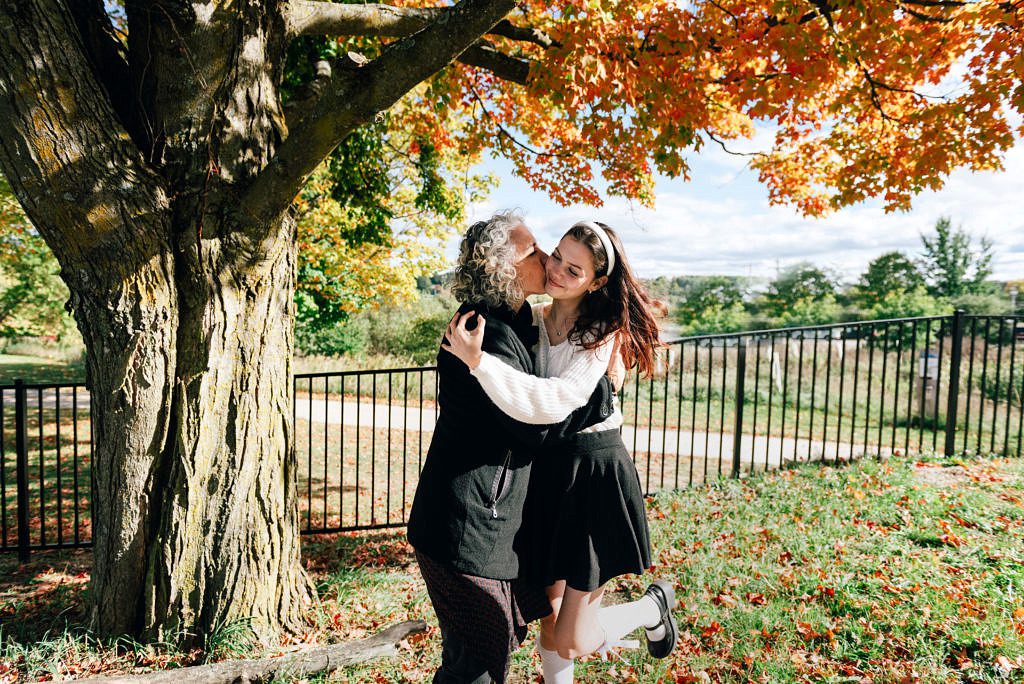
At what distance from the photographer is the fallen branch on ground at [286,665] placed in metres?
2.90

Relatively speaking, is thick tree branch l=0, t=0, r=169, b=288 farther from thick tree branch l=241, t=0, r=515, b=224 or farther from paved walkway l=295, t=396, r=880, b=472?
paved walkway l=295, t=396, r=880, b=472

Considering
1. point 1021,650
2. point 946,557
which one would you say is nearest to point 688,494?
point 946,557

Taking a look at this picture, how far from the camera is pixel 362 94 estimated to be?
3127mm

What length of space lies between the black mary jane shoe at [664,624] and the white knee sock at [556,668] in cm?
64

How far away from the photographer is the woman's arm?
209 cm

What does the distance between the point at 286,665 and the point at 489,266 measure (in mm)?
2392

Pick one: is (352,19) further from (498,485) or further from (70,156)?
(498,485)

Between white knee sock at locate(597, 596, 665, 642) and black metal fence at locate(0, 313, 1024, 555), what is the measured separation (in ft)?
3.90

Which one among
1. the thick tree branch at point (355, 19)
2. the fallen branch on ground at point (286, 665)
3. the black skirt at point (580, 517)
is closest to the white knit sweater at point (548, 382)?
the black skirt at point (580, 517)

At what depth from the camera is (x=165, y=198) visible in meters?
3.12

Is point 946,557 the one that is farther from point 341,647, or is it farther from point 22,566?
point 22,566

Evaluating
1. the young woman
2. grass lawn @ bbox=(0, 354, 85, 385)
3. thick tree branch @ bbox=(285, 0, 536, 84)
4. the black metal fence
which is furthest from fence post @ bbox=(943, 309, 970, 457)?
grass lawn @ bbox=(0, 354, 85, 385)

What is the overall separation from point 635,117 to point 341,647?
4.64m

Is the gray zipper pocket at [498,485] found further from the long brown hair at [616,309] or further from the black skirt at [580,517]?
the long brown hair at [616,309]
